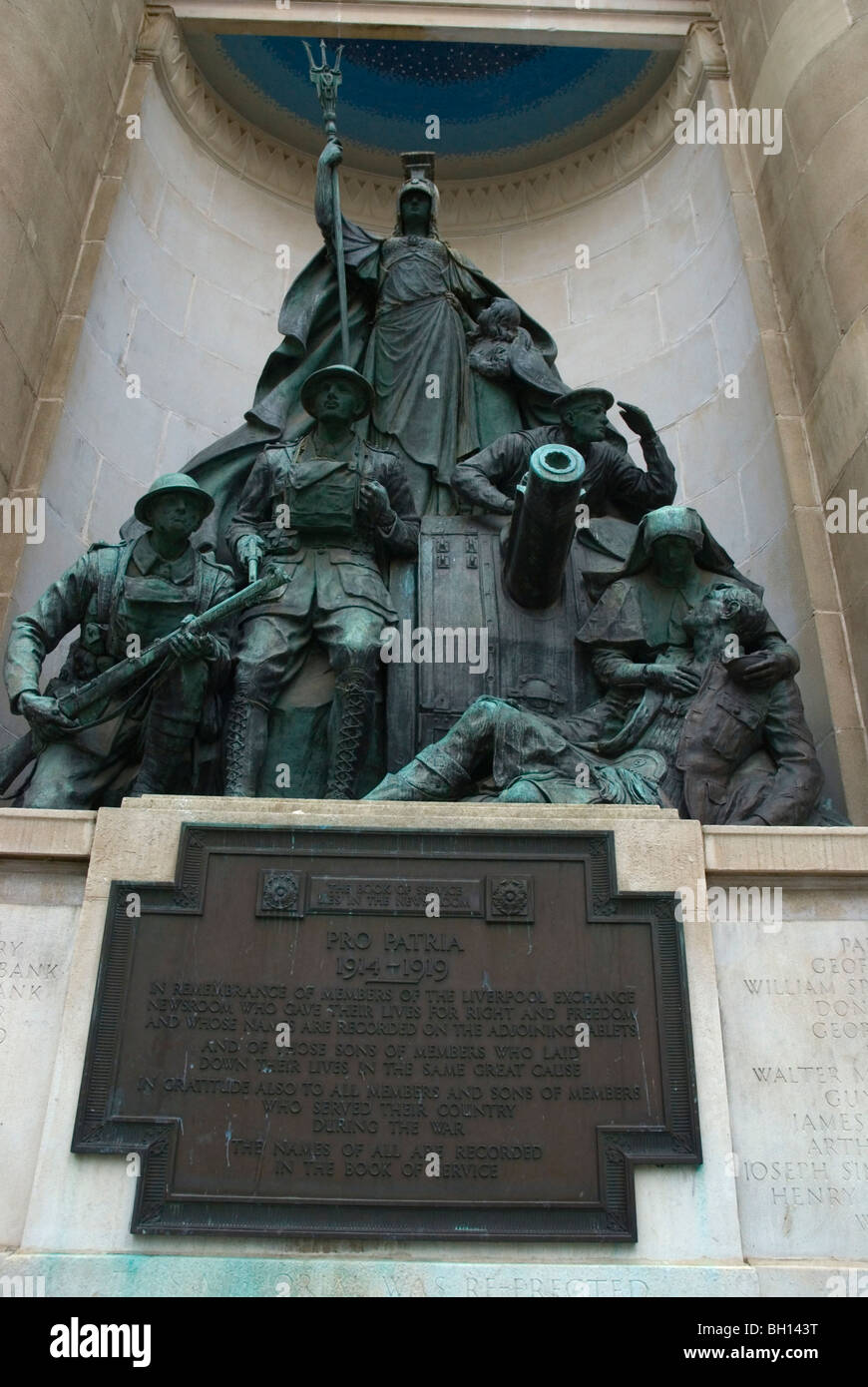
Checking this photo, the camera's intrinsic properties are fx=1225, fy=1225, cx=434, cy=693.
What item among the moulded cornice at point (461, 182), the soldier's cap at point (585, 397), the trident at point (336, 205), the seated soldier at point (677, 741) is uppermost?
the moulded cornice at point (461, 182)

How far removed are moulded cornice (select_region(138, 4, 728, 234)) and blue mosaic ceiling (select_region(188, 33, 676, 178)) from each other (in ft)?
0.49

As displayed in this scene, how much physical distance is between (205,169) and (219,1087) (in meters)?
10.7

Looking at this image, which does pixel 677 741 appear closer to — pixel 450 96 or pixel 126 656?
pixel 126 656

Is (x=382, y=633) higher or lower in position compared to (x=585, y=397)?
lower

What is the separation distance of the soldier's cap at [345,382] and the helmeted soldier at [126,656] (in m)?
1.18

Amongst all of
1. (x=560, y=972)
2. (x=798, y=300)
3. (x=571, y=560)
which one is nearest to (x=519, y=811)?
(x=560, y=972)

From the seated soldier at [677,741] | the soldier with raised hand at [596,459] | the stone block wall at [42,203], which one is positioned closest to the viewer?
the seated soldier at [677,741]

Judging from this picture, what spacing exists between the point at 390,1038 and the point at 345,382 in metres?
4.24

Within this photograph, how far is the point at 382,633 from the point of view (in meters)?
6.71

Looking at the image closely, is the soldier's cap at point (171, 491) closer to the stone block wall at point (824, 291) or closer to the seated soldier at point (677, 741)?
the seated soldier at point (677, 741)

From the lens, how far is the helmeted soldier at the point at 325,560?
6.41 meters

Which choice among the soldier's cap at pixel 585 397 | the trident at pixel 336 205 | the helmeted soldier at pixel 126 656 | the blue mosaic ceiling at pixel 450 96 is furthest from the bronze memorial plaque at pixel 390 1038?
the blue mosaic ceiling at pixel 450 96

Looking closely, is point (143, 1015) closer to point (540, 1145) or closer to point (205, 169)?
point (540, 1145)

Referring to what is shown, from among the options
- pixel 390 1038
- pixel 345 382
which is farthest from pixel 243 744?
pixel 345 382
